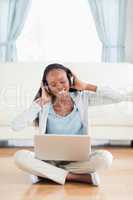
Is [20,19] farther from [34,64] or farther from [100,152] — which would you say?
[100,152]

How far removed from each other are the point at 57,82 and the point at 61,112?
18 cm

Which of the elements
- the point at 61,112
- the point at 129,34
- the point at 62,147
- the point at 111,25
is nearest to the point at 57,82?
the point at 61,112

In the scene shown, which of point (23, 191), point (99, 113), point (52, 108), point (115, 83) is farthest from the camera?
point (115, 83)

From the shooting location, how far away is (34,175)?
2342mm

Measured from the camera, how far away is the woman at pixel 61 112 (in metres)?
2.22

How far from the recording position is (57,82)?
2.19 metres

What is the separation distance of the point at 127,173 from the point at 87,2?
3053 mm

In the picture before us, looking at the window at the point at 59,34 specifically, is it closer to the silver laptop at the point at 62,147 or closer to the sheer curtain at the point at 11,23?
the sheer curtain at the point at 11,23

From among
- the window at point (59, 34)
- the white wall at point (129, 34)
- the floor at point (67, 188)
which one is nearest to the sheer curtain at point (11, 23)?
the window at point (59, 34)

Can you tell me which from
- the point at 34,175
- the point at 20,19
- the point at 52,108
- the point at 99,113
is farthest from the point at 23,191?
the point at 20,19

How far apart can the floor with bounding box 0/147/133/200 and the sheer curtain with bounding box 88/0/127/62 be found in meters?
2.51

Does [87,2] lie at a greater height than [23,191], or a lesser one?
greater

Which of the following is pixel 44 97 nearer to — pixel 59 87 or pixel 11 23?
pixel 59 87

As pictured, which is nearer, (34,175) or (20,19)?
(34,175)
